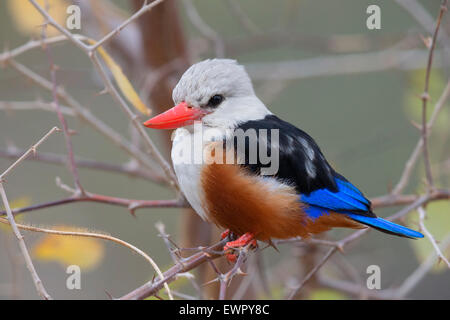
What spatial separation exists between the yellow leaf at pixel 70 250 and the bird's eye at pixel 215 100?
0.48 metres

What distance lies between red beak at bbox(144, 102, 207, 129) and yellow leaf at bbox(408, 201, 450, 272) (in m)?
0.72

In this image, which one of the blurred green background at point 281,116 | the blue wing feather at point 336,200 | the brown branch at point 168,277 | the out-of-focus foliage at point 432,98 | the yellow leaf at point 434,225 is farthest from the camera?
the blurred green background at point 281,116

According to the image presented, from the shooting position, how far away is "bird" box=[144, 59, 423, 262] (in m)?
1.51

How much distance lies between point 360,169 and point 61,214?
175cm

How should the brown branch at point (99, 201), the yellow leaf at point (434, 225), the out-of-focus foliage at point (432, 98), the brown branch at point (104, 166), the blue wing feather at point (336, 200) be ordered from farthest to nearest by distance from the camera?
the out-of-focus foliage at point (432, 98)
the brown branch at point (104, 166)
the yellow leaf at point (434, 225)
the blue wing feather at point (336, 200)
the brown branch at point (99, 201)

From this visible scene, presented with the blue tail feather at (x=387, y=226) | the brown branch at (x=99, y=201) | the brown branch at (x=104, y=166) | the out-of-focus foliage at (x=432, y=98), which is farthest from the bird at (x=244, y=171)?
the out-of-focus foliage at (x=432, y=98)

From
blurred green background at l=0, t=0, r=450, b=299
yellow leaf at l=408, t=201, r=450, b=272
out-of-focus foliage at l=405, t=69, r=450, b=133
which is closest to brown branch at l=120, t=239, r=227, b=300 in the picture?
yellow leaf at l=408, t=201, r=450, b=272

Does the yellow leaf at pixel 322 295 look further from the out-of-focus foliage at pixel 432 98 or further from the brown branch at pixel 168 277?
the out-of-focus foliage at pixel 432 98

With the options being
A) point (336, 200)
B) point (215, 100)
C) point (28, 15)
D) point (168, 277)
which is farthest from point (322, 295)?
point (28, 15)

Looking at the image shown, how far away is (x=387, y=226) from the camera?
1.49m

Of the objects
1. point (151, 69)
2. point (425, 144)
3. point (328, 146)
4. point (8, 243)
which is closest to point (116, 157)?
point (328, 146)

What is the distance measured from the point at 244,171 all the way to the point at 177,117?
217 mm

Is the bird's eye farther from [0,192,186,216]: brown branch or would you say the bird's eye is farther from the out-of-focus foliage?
the out-of-focus foliage

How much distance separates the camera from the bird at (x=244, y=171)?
151 cm
